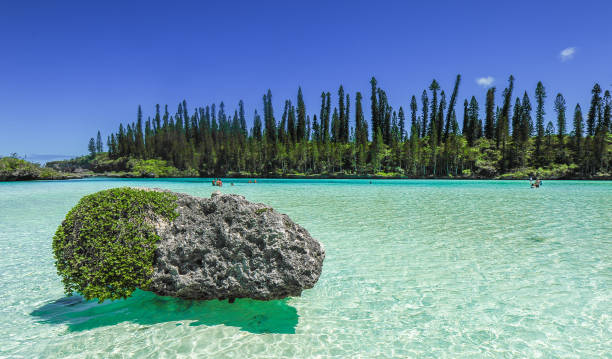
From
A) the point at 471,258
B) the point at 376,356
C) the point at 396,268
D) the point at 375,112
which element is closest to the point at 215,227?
the point at 376,356

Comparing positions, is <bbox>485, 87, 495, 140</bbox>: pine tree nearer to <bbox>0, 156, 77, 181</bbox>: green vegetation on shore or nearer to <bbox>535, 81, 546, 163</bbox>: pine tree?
<bbox>535, 81, 546, 163</bbox>: pine tree

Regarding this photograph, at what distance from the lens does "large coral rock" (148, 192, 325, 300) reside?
176 inches

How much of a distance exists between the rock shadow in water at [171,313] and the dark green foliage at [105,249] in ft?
1.73

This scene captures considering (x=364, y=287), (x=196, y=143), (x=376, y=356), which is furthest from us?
(x=196, y=143)

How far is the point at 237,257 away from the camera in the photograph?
455 centimetres

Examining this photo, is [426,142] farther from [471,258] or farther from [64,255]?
[64,255]

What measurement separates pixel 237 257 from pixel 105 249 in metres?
1.90

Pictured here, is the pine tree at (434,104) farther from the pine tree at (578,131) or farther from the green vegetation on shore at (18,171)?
the green vegetation on shore at (18,171)

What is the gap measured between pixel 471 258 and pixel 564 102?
344 feet

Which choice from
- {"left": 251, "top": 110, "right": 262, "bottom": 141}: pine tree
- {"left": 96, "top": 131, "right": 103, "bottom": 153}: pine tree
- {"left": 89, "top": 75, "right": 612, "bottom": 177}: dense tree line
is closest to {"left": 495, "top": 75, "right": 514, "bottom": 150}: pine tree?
{"left": 89, "top": 75, "right": 612, "bottom": 177}: dense tree line

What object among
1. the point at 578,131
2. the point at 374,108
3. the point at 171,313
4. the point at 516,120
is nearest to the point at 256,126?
the point at 374,108

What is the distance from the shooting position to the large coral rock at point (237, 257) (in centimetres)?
446

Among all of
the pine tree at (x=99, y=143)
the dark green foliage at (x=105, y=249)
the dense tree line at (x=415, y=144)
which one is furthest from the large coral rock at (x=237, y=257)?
the pine tree at (x=99, y=143)

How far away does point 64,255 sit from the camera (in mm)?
4512
